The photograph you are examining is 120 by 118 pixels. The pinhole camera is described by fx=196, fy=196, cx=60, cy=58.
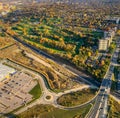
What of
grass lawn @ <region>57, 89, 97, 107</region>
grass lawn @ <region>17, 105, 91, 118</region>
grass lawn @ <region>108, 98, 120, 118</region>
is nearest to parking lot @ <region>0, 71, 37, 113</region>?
grass lawn @ <region>17, 105, 91, 118</region>

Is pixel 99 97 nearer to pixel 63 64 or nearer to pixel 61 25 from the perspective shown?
pixel 63 64

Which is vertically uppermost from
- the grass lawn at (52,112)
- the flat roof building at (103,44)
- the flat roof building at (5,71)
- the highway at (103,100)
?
the flat roof building at (103,44)

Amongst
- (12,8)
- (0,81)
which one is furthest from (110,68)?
(12,8)

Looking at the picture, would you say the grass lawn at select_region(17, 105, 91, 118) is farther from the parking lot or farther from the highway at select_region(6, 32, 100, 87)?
the highway at select_region(6, 32, 100, 87)

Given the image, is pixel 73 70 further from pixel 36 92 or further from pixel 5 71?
pixel 5 71

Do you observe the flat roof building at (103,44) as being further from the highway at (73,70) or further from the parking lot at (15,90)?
the parking lot at (15,90)

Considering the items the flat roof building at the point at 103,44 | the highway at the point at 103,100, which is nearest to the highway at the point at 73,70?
the highway at the point at 103,100

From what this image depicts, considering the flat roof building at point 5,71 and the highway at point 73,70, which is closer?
the highway at point 73,70
